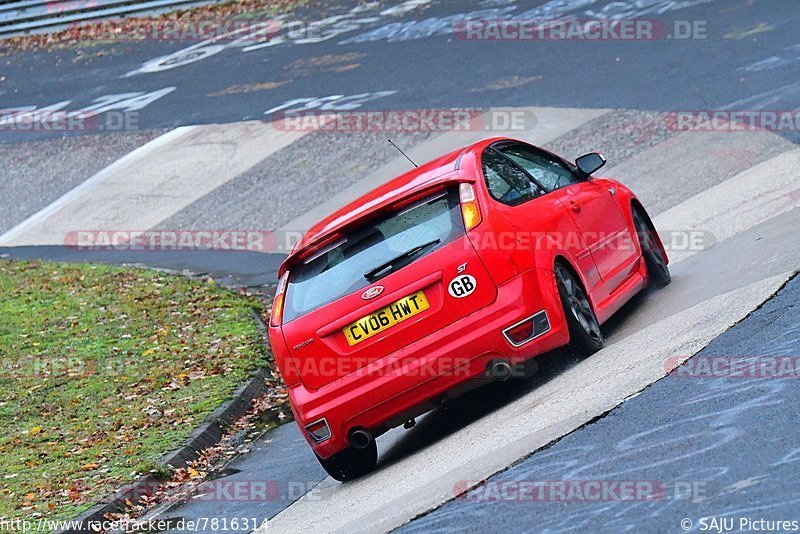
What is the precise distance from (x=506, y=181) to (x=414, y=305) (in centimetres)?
129

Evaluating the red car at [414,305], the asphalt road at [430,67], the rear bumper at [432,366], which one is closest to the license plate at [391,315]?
the red car at [414,305]

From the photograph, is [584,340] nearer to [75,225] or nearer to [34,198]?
[75,225]

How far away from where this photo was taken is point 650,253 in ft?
34.4

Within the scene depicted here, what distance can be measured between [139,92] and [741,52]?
11.1m

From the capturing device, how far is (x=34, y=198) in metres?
A: 21.0

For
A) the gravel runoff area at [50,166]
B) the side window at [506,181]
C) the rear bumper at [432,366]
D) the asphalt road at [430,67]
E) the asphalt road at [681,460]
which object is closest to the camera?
the asphalt road at [681,460]

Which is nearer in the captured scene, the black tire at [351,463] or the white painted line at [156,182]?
the black tire at [351,463]

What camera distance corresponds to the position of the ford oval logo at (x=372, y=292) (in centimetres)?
816

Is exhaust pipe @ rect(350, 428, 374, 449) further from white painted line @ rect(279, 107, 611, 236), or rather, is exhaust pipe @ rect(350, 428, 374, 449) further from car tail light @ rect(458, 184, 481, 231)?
white painted line @ rect(279, 107, 611, 236)

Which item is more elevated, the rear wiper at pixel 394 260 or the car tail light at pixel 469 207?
the car tail light at pixel 469 207

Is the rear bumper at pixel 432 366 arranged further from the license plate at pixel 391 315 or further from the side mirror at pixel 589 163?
the side mirror at pixel 589 163

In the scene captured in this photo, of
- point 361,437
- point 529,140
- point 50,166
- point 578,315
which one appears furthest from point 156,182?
point 361,437

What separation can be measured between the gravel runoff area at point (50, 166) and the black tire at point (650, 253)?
12169mm

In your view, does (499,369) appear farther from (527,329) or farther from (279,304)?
(279,304)
